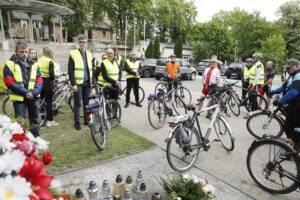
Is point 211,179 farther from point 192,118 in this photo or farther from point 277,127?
point 277,127

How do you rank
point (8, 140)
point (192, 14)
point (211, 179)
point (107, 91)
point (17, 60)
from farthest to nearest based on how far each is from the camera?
point (192, 14), point (107, 91), point (17, 60), point (211, 179), point (8, 140)

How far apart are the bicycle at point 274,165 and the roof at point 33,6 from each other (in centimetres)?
2376

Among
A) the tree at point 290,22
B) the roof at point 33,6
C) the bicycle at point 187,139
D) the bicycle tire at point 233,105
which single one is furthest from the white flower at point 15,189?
the tree at point 290,22

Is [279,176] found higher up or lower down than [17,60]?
lower down

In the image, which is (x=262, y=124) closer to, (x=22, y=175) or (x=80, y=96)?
(x=80, y=96)

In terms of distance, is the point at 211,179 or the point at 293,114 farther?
the point at 293,114

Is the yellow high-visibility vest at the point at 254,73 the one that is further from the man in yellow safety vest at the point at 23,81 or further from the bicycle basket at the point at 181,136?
the man in yellow safety vest at the point at 23,81

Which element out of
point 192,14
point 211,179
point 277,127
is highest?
point 192,14

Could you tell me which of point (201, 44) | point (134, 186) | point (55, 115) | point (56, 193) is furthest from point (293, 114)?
point (201, 44)

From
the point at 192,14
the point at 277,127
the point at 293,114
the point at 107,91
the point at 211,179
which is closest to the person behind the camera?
the point at 211,179

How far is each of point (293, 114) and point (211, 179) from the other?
2177mm

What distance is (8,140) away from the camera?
1140 mm

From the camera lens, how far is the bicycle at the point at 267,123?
5406 millimetres

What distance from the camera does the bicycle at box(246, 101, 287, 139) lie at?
5.41m
